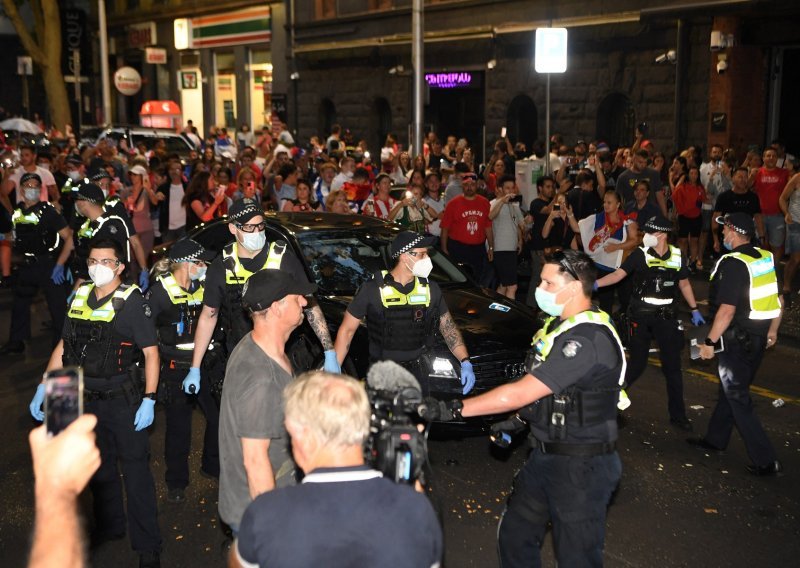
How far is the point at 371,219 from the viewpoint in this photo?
902cm

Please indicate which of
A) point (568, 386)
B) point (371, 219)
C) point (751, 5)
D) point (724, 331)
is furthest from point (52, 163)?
point (568, 386)

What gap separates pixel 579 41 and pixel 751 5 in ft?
16.4

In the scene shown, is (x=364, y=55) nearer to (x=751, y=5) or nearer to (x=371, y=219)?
(x=751, y=5)

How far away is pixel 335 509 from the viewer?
2775mm

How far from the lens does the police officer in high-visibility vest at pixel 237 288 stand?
6.30 meters

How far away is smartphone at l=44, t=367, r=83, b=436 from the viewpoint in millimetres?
2346

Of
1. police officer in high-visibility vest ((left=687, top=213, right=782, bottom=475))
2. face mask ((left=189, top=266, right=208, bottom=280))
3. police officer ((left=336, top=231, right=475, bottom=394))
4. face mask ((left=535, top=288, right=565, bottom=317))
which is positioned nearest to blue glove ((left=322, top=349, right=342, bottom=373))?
police officer ((left=336, top=231, right=475, bottom=394))

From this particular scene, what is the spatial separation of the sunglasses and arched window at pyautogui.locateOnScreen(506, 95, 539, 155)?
19454 mm

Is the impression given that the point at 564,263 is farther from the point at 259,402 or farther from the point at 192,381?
the point at 192,381

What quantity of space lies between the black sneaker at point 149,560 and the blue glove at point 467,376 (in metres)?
2.20

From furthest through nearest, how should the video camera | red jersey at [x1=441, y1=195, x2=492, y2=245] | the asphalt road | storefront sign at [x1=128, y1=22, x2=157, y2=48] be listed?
storefront sign at [x1=128, y1=22, x2=157, y2=48] → red jersey at [x1=441, y1=195, x2=492, y2=245] → the asphalt road → the video camera

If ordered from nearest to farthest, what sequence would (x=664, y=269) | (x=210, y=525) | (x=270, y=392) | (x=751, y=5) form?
(x=270, y=392) < (x=210, y=525) < (x=664, y=269) < (x=751, y=5)

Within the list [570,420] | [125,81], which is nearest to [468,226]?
[570,420]

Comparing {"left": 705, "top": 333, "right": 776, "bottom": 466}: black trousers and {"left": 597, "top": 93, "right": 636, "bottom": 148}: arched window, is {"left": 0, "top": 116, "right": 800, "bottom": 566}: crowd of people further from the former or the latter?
{"left": 597, "top": 93, "right": 636, "bottom": 148}: arched window
